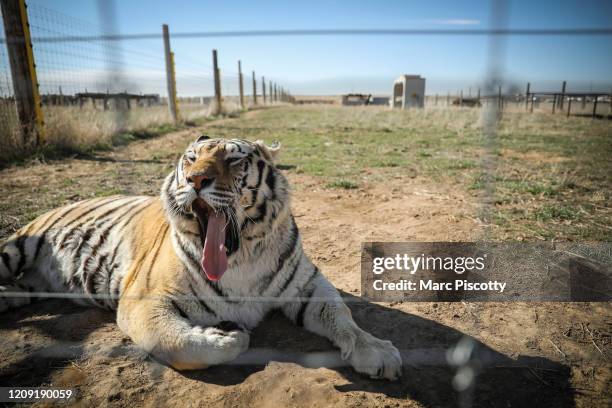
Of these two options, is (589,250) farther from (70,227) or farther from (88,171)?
(88,171)

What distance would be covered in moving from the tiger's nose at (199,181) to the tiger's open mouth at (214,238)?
0.29 feet

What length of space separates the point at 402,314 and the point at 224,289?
120 cm

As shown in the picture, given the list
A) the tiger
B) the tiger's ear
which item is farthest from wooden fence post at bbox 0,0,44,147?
the tiger's ear

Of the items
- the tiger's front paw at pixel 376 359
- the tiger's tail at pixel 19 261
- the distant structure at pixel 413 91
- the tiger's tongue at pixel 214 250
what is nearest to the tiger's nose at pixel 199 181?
the tiger's tongue at pixel 214 250

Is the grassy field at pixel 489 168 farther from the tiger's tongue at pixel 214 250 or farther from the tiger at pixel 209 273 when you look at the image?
the tiger's tongue at pixel 214 250

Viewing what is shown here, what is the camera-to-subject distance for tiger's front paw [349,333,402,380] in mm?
1878

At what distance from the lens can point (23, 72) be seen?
6324mm

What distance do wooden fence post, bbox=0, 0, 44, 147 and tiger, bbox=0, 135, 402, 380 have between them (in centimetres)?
486

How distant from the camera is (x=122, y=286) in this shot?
2500 mm

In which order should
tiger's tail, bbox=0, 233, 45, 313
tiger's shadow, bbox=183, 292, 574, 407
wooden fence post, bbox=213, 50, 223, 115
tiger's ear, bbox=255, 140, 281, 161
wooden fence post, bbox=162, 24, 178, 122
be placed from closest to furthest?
tiger's shadow, bbox=183, 292, 574, 407 → tiger's ear, bbox=255, 140, 281, 161 → tiger's tail, bbox=0, 233, 45, 313 → wooden fence post, bbox=162, 24, 178, 122 → wooden fence post, bbox=213, 50, 223, 115

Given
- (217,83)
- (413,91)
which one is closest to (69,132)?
(217,83)

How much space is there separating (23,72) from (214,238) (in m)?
6.51
